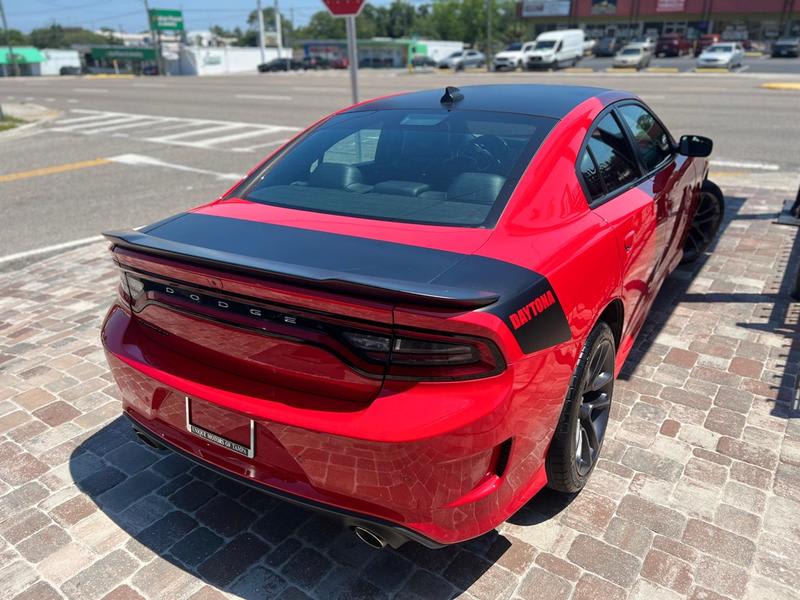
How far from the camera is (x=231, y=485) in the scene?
9.73 ft

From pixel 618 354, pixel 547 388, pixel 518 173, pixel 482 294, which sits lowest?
pixel 618 354

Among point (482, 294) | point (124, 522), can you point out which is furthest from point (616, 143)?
point (124, 522)

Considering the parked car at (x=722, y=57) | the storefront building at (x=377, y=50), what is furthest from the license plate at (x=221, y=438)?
the storefront building at (x=377, y=50)

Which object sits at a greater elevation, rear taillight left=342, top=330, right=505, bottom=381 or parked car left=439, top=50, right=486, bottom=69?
parked car left=439, top=50, right=486, bottom=69

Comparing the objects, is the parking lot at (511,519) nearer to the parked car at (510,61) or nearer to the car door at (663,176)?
the car door at (663,176)

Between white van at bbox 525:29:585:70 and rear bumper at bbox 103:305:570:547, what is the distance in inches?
1594

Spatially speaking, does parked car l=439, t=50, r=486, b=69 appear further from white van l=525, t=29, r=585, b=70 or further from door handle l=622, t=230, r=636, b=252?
door handle l=622, t=230, r=636, b=252

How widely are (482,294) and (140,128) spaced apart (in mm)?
16834

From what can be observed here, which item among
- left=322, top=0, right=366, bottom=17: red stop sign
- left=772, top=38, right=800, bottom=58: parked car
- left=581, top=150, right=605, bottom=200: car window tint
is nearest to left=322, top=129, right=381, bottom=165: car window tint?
left=581, top=150, right=605, bottom=200: car window tint

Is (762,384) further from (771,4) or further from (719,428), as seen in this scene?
(771,4)

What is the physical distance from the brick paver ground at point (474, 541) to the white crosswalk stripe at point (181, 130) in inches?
405

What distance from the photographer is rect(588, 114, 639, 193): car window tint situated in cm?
303

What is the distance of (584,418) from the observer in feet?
8.84

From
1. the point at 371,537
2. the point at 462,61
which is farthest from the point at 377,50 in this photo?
the point at 371,537
